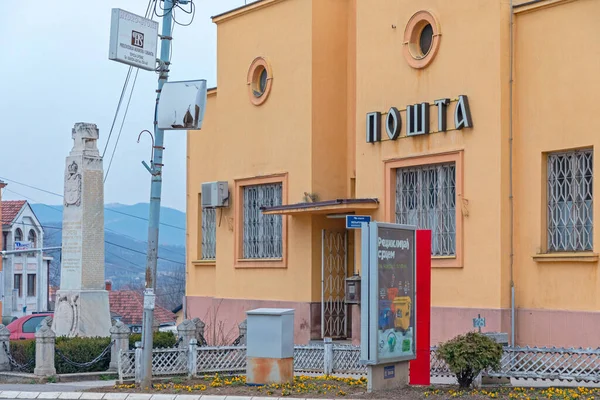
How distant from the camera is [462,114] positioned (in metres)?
21.4

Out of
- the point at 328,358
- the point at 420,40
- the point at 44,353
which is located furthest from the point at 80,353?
the point at 420,40

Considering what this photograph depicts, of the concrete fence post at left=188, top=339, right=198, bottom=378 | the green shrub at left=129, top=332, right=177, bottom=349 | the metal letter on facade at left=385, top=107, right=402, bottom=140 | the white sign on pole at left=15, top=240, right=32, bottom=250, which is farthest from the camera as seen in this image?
the white sign on pole at left=15, top=240, right=32, bottom=250

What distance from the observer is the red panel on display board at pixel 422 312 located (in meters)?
17.9

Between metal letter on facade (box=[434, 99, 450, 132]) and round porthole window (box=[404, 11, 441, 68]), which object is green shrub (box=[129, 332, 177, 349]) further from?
round porthole window (box=[404, 11, 441, 68])

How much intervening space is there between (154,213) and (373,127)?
6.68 meters

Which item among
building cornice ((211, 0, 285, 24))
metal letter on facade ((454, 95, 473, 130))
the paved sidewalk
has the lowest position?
the paved sidewalk

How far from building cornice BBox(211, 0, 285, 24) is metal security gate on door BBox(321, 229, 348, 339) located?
6099 millimetres

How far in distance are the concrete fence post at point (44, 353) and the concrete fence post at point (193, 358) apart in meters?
2.94

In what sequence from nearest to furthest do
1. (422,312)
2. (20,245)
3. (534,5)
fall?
1. (422,312)
2. (534,5)
3. (20,245)

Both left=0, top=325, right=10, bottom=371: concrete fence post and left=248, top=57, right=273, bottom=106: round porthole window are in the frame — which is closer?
left=0, top=325, right=10, bottom=371: concrete fence post

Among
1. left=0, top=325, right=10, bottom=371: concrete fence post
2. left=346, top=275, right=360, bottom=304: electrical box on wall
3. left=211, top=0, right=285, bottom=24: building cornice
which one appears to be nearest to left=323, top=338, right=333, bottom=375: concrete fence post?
left=346, top=275, right=360, bottom=304: electrical box on wall

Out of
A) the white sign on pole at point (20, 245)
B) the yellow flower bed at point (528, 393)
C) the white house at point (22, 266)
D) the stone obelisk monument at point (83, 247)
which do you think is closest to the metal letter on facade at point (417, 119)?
the yellow flower bed at point (528, 393)

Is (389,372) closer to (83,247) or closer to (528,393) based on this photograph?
(528,393)

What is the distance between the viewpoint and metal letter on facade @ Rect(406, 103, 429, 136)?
876 inches
